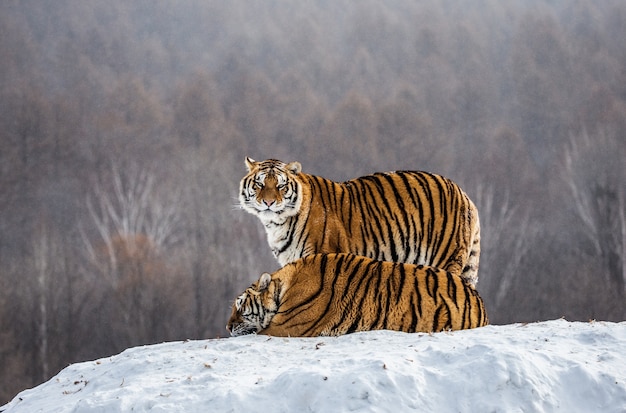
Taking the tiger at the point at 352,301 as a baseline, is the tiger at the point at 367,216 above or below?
above

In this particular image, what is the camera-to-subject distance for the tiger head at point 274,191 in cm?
758

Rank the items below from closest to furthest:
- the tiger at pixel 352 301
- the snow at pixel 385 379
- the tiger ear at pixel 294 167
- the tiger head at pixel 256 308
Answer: the snow at pixel 385 379, the tiger at pixel 352 301, the tiger head at pixel 256 308, the tiger ear at pixel 294 167

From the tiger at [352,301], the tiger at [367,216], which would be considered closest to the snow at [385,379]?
the tiger at [352,301]

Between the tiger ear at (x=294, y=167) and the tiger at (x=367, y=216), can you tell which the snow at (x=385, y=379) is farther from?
the tiger ear at (x=294, y=167)

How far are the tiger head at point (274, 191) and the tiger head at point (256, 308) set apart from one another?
126 cm

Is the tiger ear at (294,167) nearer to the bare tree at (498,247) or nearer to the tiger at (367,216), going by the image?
the tiger at (367,216)

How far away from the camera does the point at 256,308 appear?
253 inches

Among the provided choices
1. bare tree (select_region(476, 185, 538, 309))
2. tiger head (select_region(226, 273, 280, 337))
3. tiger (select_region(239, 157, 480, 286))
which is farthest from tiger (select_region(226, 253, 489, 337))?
bare tree (select_region(476, 185, 538, 309))

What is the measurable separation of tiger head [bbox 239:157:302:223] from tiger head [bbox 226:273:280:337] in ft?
4.13

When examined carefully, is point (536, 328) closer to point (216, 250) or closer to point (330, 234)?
point (330, 234)

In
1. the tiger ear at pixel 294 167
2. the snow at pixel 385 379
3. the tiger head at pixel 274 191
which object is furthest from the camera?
the tiger ear at pixel 294 167

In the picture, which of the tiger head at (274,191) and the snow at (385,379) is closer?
the snow at (385,379)

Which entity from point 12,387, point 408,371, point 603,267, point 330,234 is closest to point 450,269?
point 330,234

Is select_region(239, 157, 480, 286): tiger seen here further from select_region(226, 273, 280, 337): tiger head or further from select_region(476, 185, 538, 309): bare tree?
select_region(476, 185, 538, 309): bare tree
